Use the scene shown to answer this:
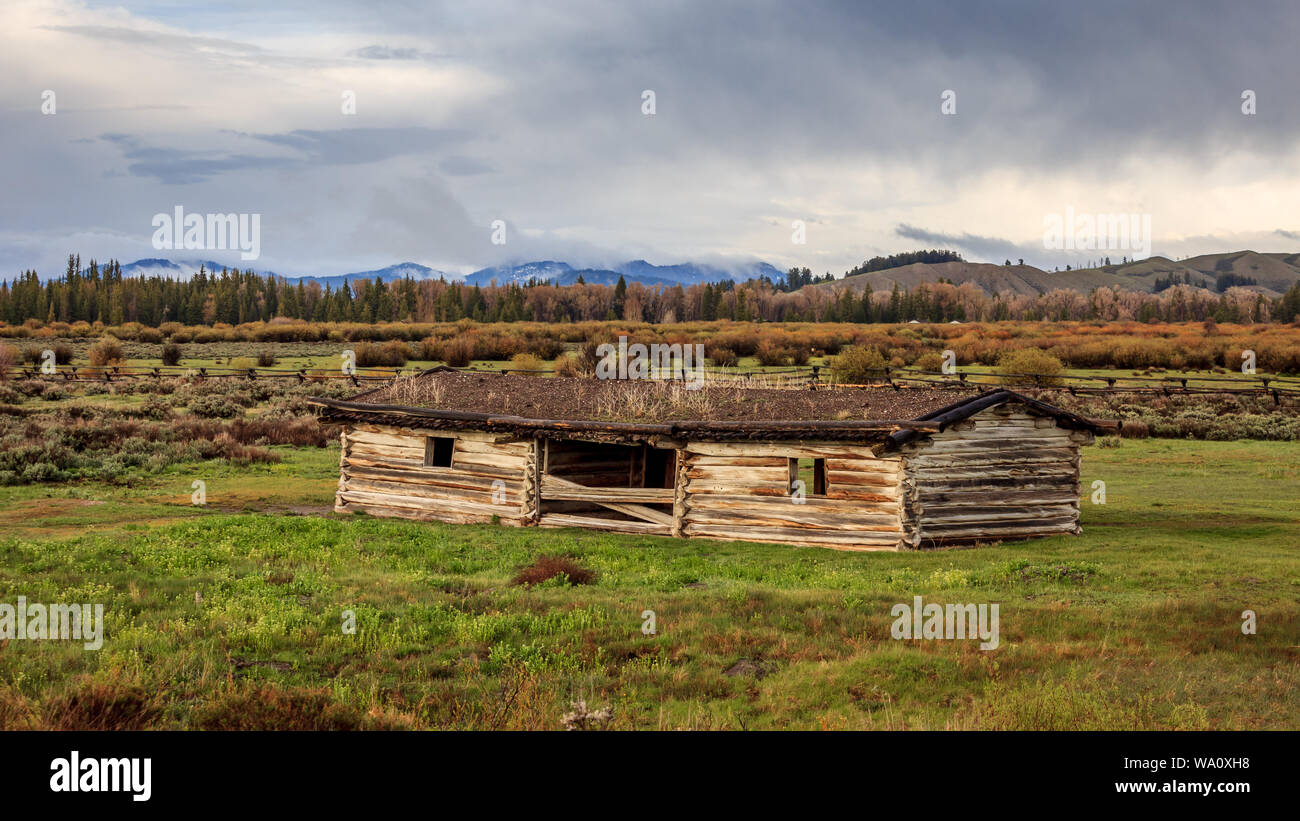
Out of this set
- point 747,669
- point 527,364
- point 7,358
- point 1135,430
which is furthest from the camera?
point 527,364

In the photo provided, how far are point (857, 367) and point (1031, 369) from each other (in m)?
Result: 12.1

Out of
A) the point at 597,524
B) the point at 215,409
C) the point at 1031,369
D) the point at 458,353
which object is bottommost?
the point at 597,524

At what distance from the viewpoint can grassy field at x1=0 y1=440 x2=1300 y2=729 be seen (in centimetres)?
762

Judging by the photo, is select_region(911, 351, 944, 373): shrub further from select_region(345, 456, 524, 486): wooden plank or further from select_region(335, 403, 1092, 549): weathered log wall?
select_region(345, 456, 524, 486): wooden plank

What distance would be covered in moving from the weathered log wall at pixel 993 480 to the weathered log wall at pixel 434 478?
9047 millimetres

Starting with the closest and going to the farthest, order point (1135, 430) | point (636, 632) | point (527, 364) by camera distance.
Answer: point (636, 632), point (1135, 430), point (527, 364)

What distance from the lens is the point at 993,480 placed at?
18938 mm

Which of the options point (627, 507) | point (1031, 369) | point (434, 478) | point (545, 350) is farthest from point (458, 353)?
point (627, 507)

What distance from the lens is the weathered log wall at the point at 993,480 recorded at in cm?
1816

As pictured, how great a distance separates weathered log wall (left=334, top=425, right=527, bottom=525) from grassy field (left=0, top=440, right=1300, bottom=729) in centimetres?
207

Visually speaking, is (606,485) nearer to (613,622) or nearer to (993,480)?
(993,480)

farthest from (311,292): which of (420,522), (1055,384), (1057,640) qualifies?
(1057,640)

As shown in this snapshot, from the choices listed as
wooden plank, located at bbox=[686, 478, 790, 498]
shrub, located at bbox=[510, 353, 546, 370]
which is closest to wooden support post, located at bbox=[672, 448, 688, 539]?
wooden plank, located at bbox=[686, 478, 790, 498]
